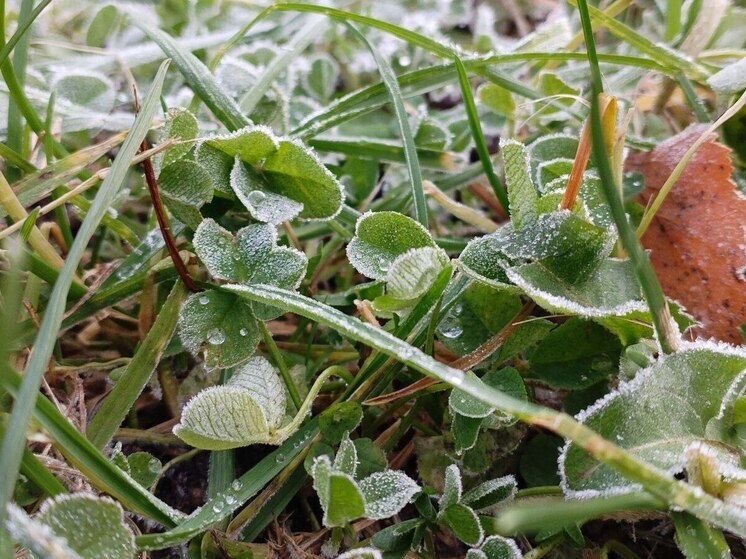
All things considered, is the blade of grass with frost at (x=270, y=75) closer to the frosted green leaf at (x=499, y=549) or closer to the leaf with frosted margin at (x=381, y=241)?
the leaf with frosted margin at (x=381, y=241)

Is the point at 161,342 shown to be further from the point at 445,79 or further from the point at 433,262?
the point at 445,79

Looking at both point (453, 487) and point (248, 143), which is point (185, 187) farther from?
point (453, 487)

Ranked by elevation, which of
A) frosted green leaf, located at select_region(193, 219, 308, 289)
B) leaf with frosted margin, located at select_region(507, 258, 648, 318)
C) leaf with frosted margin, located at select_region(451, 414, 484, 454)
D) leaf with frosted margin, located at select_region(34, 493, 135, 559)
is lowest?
leaf with frosted margin, located at select_region(451, 414, 484, 454)

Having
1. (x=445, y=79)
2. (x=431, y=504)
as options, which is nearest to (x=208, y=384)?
(x=431, y=504)

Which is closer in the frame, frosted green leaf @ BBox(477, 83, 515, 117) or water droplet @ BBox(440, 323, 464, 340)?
water droplet @ BBox(440, 323, 464, 340)

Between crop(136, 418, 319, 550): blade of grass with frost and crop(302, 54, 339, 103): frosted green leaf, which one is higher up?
crop(302, 54, 339, 103): frosted green leaf

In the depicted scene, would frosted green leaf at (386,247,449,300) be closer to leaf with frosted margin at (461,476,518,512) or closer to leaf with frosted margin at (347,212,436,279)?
leaf with frosted margin at (347,212,436,279)

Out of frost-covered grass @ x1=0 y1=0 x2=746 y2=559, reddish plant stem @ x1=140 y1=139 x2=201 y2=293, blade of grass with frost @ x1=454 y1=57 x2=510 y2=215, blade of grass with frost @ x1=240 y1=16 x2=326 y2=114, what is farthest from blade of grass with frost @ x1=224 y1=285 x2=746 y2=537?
blade of grass with frost @ x1=240 y1=16 x2=326 y2=114
